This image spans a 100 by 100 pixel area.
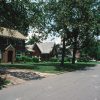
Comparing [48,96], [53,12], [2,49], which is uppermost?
[53,12]

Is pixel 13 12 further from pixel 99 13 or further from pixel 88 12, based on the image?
pixel 99 13

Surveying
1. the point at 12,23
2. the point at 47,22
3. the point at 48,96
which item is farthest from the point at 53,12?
the point at 48,96

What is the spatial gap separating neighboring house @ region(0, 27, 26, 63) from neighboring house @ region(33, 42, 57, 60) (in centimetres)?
Result: 2392

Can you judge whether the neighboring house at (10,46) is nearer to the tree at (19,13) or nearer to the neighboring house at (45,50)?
the neighboring house at (45,50)

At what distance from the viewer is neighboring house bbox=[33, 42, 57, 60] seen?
8931cm

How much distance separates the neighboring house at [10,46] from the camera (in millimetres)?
58372

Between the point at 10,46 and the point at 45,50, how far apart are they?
30357mm

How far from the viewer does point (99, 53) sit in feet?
348

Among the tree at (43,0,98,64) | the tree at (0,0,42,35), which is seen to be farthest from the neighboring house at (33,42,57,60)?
the tree at (0,0,42,35)

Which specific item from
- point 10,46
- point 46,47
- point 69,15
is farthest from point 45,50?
point 69,15

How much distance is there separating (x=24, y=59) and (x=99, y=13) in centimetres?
1969

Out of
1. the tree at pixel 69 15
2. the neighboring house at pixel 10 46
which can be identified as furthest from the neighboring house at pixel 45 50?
the tree at pixel 69 15

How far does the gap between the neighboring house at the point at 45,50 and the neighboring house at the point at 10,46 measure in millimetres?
23919

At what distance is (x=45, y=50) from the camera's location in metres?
90.1
